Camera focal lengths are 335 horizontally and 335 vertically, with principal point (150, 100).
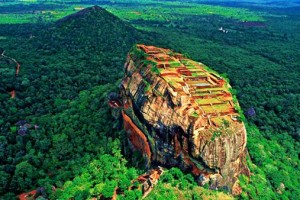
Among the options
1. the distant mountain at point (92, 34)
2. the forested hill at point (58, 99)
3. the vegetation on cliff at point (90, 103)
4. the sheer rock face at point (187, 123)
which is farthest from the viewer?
the distant mountain at point (92, 34)

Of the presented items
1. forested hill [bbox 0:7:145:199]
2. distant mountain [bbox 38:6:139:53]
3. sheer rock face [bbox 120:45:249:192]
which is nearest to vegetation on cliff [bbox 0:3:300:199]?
forested hill [bbox 0:7:145:199]

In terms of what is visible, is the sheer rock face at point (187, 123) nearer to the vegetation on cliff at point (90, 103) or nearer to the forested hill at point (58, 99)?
the vegetation on cliff at point (90, 103)

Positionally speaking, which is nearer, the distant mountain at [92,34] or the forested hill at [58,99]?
the forested hill at [58,99]

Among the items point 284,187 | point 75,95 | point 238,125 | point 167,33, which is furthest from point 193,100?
point 167,33

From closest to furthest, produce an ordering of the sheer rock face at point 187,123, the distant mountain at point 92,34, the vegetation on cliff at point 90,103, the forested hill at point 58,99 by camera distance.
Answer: the sheer rock face at point 187,123
the vegetation on cliff at point 90,103
the forested hill at point 58,99
the distant mountain at point 92,34

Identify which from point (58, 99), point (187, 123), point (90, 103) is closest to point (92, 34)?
point (58, 99)

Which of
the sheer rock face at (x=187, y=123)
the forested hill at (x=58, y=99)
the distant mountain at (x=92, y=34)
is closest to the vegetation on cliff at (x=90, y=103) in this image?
the forested hill at (x=58, y=99)

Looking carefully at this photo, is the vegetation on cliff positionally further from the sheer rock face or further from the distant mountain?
the sheer rock face

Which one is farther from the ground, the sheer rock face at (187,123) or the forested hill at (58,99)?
the sheer rock face at (187,123)

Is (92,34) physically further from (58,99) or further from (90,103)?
(90,103)

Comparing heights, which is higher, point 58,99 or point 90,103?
point 90,103
